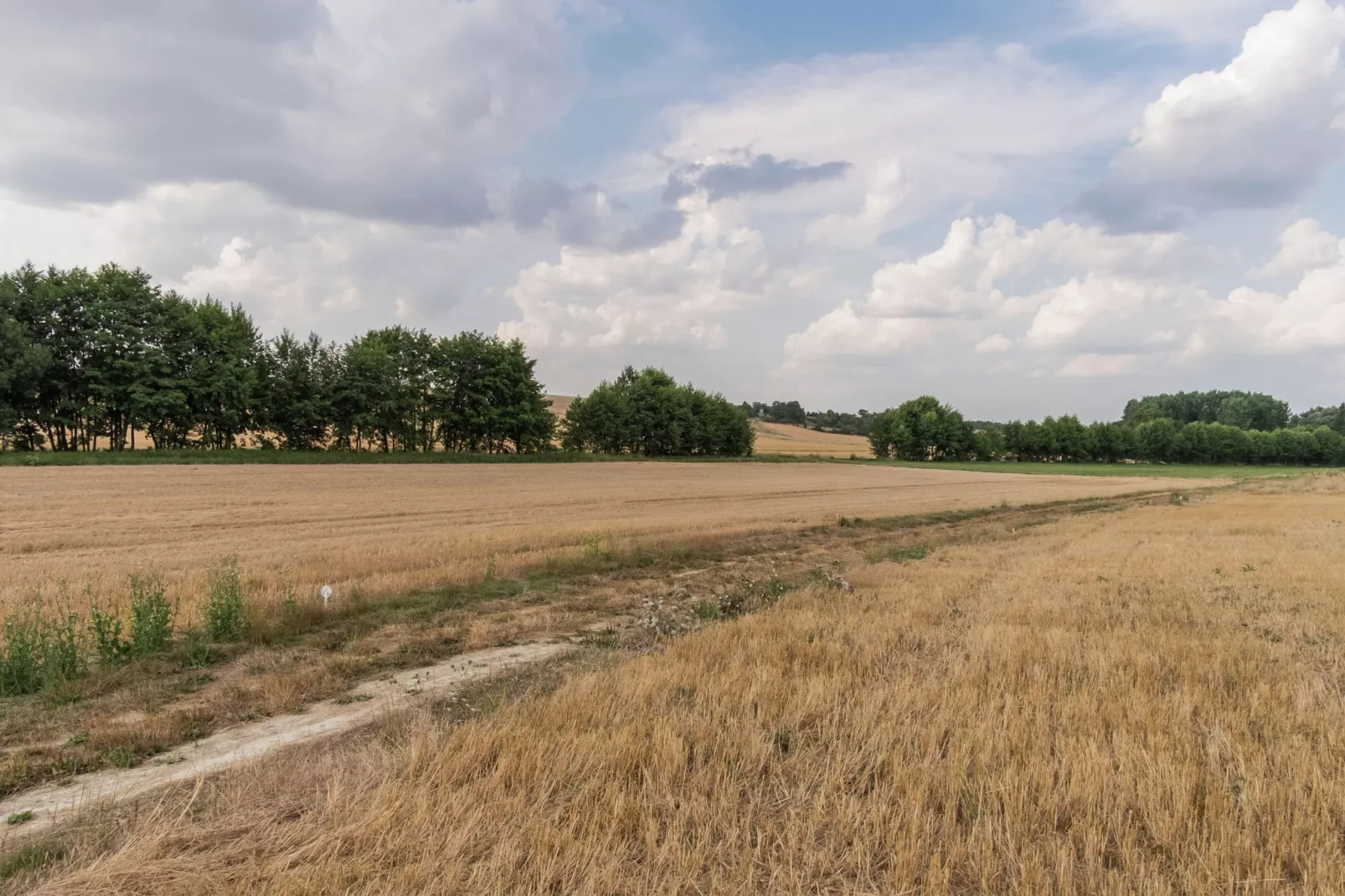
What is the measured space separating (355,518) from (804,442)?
125162 millimetres

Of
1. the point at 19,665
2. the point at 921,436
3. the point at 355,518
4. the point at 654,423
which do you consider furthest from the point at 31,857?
the point at 921,436

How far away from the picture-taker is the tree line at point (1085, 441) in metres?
123

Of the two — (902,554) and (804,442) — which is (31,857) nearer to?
(902,554)

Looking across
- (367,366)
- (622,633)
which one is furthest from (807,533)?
(367,366)

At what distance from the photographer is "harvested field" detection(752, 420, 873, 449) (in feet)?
397

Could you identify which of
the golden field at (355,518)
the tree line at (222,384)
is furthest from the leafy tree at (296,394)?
the golden field at (355,518)

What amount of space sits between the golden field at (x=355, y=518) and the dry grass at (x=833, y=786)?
25.9 feet

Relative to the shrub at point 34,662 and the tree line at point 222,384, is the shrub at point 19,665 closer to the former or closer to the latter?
the shrub at point 34,662

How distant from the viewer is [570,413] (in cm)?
8750

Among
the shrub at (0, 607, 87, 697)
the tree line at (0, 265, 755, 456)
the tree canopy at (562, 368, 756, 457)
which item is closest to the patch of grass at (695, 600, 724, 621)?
the shrub at (0, 607, 87, 697)

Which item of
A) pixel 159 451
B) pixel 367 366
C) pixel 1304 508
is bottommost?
pixel 1304 508

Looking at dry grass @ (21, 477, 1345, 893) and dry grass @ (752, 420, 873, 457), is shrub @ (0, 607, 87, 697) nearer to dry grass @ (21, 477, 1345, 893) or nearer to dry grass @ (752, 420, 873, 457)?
dry grass @ (21, 477, 1345, 893)

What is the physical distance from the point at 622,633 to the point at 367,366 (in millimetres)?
62374

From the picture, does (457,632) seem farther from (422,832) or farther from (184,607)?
(422,832)
